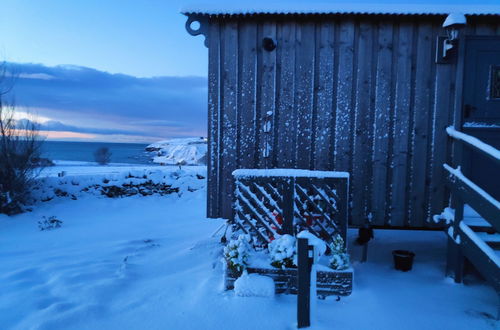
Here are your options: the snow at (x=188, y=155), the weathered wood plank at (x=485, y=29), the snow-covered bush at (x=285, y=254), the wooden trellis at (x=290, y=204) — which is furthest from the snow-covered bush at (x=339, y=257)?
the snow at (x=188, y=155)

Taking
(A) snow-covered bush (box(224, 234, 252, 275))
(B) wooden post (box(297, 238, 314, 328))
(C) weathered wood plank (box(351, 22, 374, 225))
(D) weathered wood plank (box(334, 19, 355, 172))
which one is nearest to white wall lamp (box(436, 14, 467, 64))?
(C) weathered wood plank (box(351, 22, 374, 225))

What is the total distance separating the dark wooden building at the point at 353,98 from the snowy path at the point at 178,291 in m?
1.14

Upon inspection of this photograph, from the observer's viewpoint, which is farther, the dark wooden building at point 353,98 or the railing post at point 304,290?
the dark wooden building at point 353,98

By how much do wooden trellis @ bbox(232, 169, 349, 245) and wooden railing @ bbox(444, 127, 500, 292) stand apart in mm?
1344

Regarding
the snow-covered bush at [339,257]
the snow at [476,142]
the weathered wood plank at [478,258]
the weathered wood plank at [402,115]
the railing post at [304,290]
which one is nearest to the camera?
the railing post at [304,290]

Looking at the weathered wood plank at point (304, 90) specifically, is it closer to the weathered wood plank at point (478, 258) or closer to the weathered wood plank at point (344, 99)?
the weathered wood plank at point (344, 99)

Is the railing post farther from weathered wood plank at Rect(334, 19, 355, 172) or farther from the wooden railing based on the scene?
weathered wood plank at Rect(334, 19, 355, 172)

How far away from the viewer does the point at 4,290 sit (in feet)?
13.3

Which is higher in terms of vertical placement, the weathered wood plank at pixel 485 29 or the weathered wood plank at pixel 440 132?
the weathered wood plank at pixel 485 29

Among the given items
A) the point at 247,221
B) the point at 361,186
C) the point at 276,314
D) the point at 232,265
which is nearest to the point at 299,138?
the point at 361,186

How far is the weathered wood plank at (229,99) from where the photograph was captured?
512cm

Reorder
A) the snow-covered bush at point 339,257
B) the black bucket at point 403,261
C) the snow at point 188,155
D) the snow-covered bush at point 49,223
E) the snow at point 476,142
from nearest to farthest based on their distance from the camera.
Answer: the snow at point 476,142 < the snow-covered bush at point 339,257 < the black bucket at point 403,261 < the snow-covered bush at point 49,223 < the snow at point 188,155

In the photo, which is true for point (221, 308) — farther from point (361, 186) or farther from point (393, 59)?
point (393, 59)

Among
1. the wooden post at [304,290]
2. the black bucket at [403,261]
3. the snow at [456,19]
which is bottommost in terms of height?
the black bucket at [403,261]
